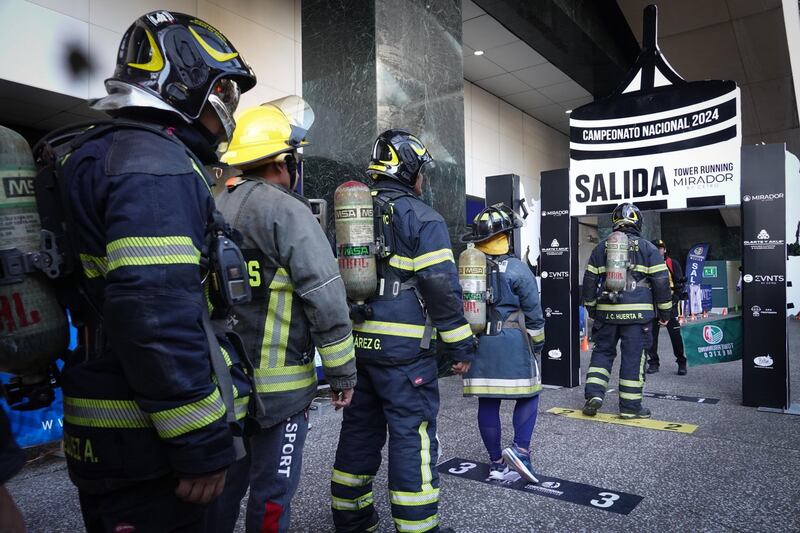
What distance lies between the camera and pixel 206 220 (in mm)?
1432

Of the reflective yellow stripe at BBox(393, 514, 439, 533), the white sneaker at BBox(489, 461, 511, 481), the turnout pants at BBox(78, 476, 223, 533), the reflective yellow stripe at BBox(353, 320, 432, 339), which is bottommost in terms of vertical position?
the white sneaker at BBox(489, 461, 511, 481)

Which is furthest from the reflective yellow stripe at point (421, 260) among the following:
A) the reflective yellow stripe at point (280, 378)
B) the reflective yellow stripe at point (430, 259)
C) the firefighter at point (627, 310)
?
the firefighter at point (627, 310)

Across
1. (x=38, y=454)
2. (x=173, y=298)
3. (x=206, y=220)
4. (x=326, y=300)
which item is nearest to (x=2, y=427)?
(x=173, y=298)

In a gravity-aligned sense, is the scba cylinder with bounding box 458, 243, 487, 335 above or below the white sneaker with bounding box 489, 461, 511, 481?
above

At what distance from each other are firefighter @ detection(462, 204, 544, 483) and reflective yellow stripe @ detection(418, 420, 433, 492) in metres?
1.09

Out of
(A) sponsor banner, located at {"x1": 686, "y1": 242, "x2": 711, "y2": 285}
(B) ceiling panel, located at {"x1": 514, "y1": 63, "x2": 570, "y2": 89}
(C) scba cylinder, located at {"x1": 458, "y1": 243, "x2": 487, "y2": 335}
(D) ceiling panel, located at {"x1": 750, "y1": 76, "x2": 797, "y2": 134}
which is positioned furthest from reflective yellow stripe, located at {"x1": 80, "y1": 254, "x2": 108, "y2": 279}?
(A) sponsor banner, located at {"x1": 686, "y1": 242, "x2": 711, "y2": 285}

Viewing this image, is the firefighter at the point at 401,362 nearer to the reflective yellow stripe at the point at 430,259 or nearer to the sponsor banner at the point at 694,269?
the reflective yellow stripe at the point at 430,259

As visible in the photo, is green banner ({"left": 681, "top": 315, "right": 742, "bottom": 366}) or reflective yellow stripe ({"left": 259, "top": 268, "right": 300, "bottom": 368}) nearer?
reflective yellow stripe ({"left": 259, "top": 268, "right": 300, "bottom": 368})

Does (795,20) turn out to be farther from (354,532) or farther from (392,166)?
(354,532)

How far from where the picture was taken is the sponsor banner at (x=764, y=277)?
5.36 metres

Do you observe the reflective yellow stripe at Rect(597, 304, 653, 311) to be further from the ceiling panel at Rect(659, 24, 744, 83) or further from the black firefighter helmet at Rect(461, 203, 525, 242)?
the ceiling panel at Rect(659, 24, 744, 83)

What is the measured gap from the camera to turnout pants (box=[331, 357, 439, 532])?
2.52 m

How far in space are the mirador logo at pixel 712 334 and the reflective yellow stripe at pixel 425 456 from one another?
15.0 ft

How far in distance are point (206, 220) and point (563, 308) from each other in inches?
226
